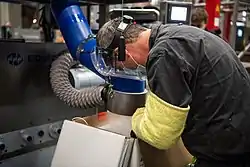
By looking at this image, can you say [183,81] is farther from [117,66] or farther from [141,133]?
[117,66]

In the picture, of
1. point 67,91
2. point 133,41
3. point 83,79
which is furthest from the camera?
point 83,79

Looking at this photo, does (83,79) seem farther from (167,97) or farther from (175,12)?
(175,12)

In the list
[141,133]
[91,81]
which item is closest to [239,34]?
[91,81]

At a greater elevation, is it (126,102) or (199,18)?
(199,18)

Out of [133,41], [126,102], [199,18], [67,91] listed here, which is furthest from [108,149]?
[199,18]

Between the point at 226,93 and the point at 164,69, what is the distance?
239 millimetres

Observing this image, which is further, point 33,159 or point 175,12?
point 175,12

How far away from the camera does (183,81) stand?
3.39ft

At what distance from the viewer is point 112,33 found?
4.09ft

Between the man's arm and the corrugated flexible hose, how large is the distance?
0.68m

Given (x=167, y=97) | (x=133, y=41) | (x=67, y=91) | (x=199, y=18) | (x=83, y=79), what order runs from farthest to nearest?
(x=199, y=18) < (x=83, y=79) < (x=67, y=91) < (x=133, y=41) < (x=167, y=97)

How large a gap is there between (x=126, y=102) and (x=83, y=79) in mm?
529

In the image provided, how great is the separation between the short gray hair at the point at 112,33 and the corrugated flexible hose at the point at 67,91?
46 cm

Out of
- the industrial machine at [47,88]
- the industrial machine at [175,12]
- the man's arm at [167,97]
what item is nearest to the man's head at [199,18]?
the industrial machine at [175,12]
